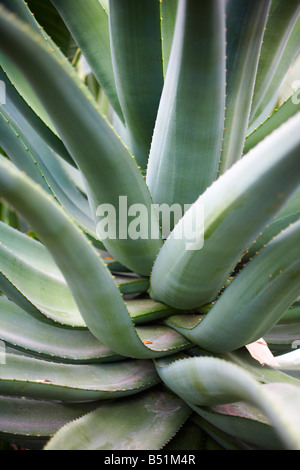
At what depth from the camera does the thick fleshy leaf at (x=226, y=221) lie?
1.28 ft

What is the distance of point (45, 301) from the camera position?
66 centimetres

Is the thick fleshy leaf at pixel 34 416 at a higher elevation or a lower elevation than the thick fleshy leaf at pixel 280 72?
lower

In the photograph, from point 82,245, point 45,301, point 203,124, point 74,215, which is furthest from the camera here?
point 74,215

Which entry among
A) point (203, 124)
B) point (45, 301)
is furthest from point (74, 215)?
point (203, 124)

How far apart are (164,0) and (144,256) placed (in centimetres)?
45

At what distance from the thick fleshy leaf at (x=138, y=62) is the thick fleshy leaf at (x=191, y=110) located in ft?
0.32

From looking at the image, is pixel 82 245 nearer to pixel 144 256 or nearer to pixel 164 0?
pixel 144 256

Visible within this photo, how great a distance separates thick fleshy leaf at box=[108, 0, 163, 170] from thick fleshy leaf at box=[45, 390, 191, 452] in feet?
1.33

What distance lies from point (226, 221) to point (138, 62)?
1.08 ft

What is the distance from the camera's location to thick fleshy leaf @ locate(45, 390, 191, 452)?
0.54 m

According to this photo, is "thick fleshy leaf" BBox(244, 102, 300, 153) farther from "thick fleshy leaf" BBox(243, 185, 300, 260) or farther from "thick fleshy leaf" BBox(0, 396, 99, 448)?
"thick fleshy leaf" BBox(0, 396, 99, 448)

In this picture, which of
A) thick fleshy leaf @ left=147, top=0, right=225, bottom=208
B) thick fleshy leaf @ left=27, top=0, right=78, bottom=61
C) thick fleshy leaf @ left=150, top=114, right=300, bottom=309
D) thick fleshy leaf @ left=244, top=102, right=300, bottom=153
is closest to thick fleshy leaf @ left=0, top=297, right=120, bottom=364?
thick fleshy leaf @ left=150, top=114, right=300, bottom=309

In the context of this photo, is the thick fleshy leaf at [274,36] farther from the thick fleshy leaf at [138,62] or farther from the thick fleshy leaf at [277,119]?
the thick fleshy leaf at [138,62]

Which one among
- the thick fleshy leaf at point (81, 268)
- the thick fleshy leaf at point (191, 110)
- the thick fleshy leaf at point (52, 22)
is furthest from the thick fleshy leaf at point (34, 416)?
the thick fleshy leaf at point (52, 22)
